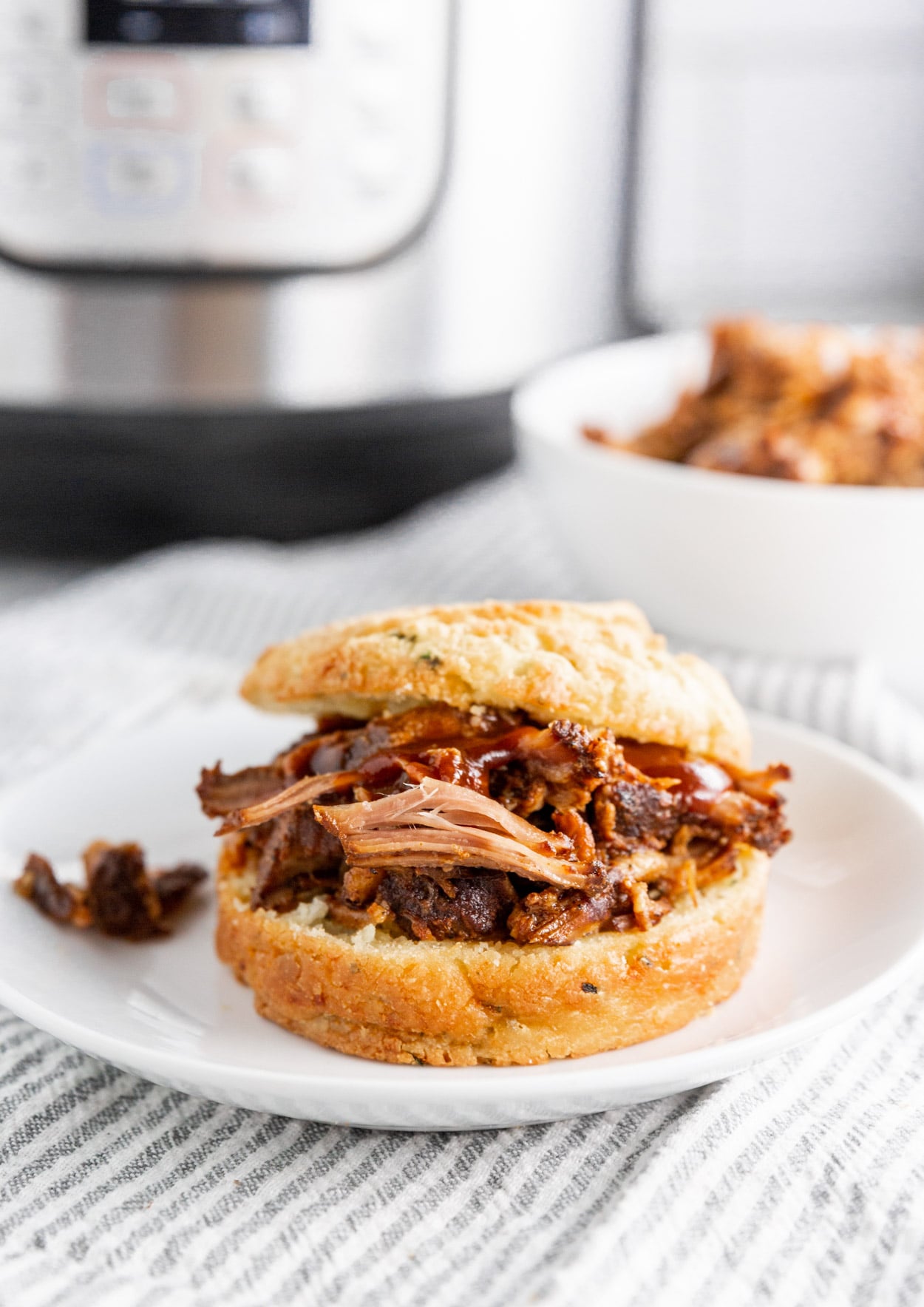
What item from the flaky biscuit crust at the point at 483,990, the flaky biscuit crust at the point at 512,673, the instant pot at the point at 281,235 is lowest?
the flaky biscuit crust at the point at 483,990

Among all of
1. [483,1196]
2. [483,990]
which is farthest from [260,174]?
[483,1196]

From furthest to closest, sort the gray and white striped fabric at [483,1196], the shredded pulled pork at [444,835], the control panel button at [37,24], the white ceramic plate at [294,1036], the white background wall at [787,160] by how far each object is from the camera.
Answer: the white background wall at [787,160]
the control panel button at [37,24]
the shredded pulled pork at [444,835]
the white ceramic plate at [294,1036]
the gray and white striped fabric at [483,1196]

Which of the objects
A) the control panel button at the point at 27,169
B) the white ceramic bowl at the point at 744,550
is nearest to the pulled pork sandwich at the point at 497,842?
the white ceramic bowl at the point at 744,550

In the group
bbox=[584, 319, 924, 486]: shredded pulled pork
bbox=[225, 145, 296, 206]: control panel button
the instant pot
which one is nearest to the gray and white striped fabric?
bbox=[584, 319, 924, 486]: shredded pulled pork

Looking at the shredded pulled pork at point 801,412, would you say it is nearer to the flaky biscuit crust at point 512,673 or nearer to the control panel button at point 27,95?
the flaky biscuit crust at point 512,673

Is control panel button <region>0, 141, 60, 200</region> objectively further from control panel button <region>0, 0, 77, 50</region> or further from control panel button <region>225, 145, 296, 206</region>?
control panel button <region>225, 145, 296, 206</region>

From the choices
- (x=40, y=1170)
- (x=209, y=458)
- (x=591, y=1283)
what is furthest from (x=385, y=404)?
(x=591, y=1283)
